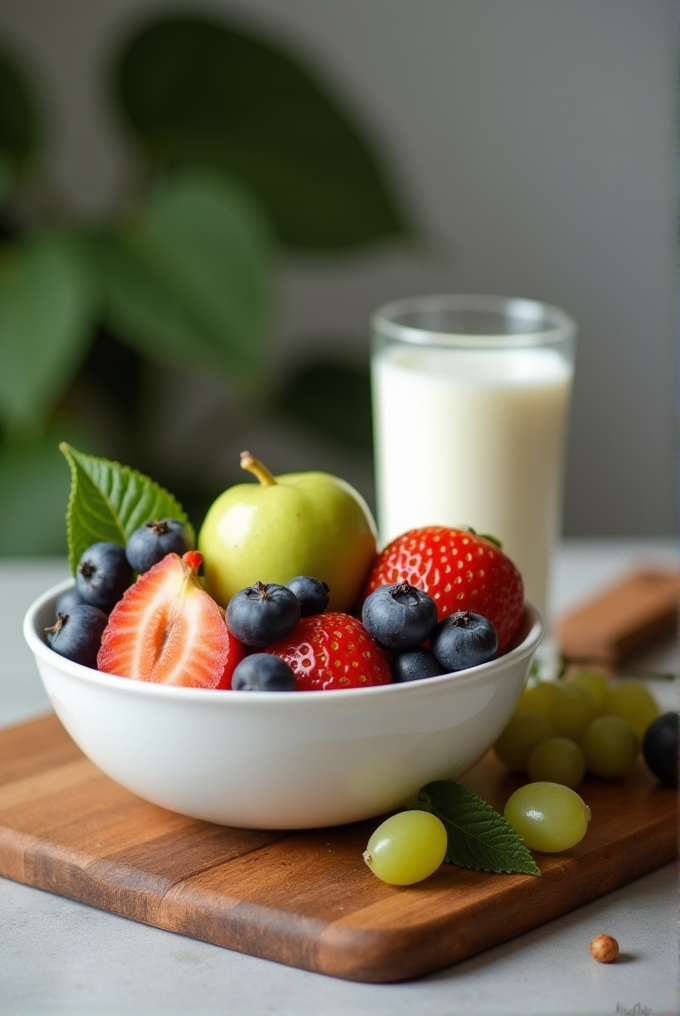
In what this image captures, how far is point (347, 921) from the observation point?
2.31 ft

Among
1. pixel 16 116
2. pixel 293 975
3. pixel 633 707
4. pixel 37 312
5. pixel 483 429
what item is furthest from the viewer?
pixel 16 116

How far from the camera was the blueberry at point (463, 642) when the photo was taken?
2.60 ft

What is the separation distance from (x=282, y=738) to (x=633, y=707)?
1.23 ft

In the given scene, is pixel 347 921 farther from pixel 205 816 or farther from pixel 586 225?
pixel 586 225

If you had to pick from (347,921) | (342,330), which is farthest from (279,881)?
(342,330)

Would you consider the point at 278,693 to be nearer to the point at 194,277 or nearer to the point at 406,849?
the point at 406,849

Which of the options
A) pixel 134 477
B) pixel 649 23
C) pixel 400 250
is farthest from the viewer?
pixel 400 250

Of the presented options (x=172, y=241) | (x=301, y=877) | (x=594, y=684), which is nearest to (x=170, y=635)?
(x=301, y=877)

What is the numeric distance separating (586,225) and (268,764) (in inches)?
100

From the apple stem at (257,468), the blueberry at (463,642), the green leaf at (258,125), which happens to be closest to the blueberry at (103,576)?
the apple stem at (257,468)

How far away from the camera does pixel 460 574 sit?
860 millimetres

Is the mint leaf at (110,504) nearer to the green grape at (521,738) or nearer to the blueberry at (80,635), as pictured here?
the blueberry at (80,635)

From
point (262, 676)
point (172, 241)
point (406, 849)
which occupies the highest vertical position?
point (172, 241)

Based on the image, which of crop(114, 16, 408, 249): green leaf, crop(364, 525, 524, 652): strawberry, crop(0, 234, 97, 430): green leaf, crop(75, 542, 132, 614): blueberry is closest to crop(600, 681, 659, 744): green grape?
crop(364, 525, 524, 652): strawberry
